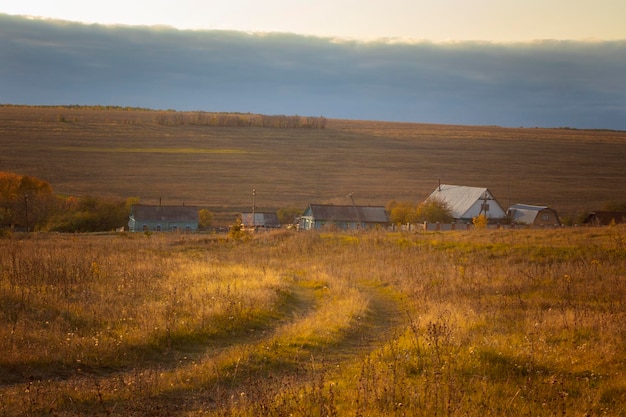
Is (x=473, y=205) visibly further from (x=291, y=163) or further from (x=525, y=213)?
(x=291, y=163)

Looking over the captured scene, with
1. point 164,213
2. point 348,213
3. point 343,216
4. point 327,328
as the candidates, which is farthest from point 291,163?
point 327,328

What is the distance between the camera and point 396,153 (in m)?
134

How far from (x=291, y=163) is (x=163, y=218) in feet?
152

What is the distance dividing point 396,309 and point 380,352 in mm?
5241

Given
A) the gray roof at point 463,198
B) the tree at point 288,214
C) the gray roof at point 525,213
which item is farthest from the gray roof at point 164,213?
the gray roof at point 525,213

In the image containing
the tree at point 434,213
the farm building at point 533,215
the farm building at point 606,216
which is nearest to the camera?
the tree at point 434,213

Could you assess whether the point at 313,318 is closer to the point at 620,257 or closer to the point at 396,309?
the point at 396,309

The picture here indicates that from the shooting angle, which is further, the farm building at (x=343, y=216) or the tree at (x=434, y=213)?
the farm building at (x=343, y=216)

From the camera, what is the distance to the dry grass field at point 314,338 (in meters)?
7.75

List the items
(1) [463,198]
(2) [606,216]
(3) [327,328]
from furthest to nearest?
(1) [463,198] < (2) [606,216] < (3) [327,328]

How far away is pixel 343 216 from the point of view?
247 feet

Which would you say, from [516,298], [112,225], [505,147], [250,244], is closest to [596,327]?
[516,298]

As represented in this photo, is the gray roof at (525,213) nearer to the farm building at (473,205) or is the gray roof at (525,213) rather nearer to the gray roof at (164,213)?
the farm building at (473,205)

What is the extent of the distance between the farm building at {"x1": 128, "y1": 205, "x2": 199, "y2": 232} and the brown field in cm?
685
